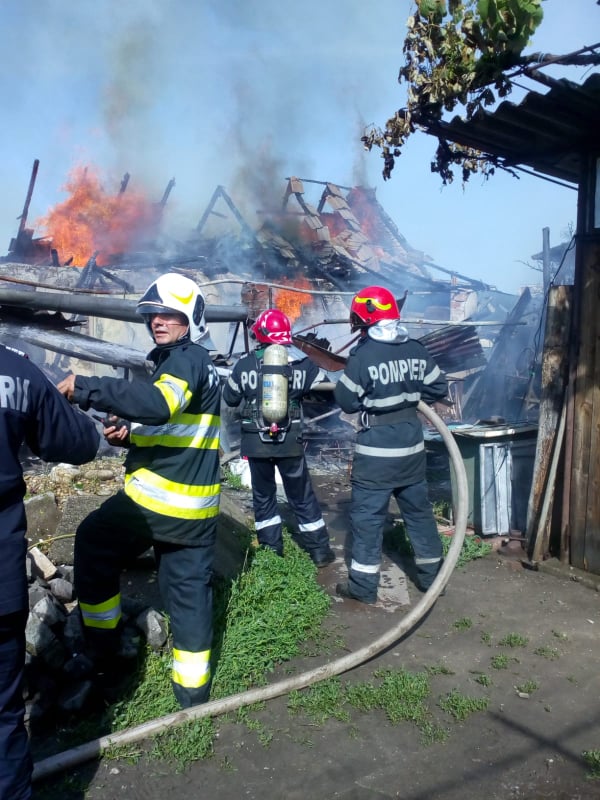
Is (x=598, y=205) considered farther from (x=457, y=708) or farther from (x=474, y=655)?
(x=457, y=708)

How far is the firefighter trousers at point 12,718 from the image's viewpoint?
7.36 feet

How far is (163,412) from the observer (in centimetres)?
308

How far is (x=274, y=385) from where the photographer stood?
5.52 meters

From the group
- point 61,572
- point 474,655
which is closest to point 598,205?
point 474,655

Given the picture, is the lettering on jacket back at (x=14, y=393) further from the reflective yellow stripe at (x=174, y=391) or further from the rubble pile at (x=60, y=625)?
the rubble pile at (x=60, y=625)

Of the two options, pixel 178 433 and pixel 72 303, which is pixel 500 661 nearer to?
pixel 178 433

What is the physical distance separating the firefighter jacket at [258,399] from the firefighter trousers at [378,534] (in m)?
0.81

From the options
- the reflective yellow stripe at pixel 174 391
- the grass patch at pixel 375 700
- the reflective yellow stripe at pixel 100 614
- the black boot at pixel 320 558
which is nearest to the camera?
the reflective yellow stripe at pixel 174 391

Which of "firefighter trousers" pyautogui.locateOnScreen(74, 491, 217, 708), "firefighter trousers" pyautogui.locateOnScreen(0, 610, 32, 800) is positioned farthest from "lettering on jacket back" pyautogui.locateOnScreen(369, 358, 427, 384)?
"firefighter trousers" pyautogui.locateOnScreen(0, 610, 32, 800)

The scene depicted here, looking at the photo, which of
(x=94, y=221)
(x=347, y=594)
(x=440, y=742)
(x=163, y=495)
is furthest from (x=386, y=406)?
(x=94, y=221)

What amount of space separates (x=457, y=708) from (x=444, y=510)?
3892 millimetres

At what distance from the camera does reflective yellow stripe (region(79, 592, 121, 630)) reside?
3.57m

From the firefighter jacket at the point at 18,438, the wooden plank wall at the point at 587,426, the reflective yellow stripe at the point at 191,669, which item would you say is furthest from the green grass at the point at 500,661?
the firefighter jacket at the point at 18,438

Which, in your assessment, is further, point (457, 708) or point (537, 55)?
point (537, 55)
